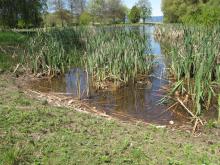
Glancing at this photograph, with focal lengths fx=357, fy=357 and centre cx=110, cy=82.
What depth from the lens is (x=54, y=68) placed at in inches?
428

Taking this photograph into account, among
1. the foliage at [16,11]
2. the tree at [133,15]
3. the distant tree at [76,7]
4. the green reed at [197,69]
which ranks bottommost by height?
the green reed at [197,69]

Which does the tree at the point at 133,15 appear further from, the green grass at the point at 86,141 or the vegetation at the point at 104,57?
the green grass at the point at 86,141

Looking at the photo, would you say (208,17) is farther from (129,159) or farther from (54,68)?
(129,159)

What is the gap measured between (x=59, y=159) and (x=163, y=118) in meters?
3.34

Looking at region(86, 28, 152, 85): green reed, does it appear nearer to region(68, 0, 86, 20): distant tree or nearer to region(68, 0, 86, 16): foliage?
region(68, 0, 86, 20): distant tree

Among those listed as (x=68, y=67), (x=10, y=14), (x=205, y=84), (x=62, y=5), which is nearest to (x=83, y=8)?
(x=62, y=5)

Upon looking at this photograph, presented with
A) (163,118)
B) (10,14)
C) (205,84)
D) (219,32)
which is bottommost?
(163,118)

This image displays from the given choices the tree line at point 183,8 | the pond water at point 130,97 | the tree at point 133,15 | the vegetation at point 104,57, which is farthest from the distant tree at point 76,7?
the pond water at point 130,97

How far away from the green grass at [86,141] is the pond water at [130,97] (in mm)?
1363

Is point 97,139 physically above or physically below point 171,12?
below

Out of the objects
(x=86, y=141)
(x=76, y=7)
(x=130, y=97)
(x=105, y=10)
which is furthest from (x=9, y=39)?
(x=105, y=10)

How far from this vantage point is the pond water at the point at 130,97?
730 centimetres

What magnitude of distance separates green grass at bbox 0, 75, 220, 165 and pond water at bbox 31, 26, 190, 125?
1.36 m

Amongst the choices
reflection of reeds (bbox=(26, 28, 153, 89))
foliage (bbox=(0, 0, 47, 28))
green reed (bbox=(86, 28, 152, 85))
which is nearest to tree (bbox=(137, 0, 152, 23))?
foliage (bbox=(0, 0, 47, 28))
